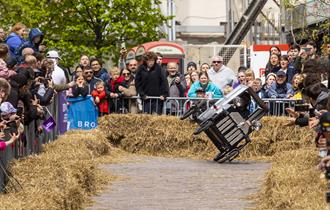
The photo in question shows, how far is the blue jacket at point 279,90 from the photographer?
24.7 meters

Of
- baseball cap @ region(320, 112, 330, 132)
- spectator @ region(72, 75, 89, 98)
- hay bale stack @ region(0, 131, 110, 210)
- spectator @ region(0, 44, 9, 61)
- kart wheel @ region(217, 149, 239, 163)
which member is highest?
spectator @ region(0, 44, 9, 61)

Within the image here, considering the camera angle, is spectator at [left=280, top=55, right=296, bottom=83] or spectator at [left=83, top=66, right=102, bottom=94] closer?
spectator at [left=280, top=55, right=296, bottom=83]

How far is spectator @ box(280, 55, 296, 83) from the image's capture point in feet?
82.4

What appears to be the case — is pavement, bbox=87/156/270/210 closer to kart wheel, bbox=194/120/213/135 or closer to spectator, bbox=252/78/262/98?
kart wheel, bbox=194/120/213/135

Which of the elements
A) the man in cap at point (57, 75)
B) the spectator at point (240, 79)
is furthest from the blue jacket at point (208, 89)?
the man in cap at point (57, 75)

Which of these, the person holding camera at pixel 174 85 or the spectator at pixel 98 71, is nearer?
the person holding camera at pixel 174 85

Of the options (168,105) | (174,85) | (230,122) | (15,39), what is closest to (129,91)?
(168,105)

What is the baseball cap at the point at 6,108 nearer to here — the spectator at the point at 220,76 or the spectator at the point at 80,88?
the spectator at the point at 80,88

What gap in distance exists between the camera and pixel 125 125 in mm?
24734

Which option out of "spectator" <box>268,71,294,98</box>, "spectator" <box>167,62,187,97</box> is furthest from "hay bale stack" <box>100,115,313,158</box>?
"spectator" <box>167,62,187,97</box>

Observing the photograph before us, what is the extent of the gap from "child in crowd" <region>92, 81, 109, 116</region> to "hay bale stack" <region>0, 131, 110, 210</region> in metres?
4.71

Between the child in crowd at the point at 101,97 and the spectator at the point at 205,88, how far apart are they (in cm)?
184

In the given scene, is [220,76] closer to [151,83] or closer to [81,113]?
[151,83]

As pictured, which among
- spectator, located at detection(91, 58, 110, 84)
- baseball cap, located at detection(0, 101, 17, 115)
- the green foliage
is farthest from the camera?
the green foliage
